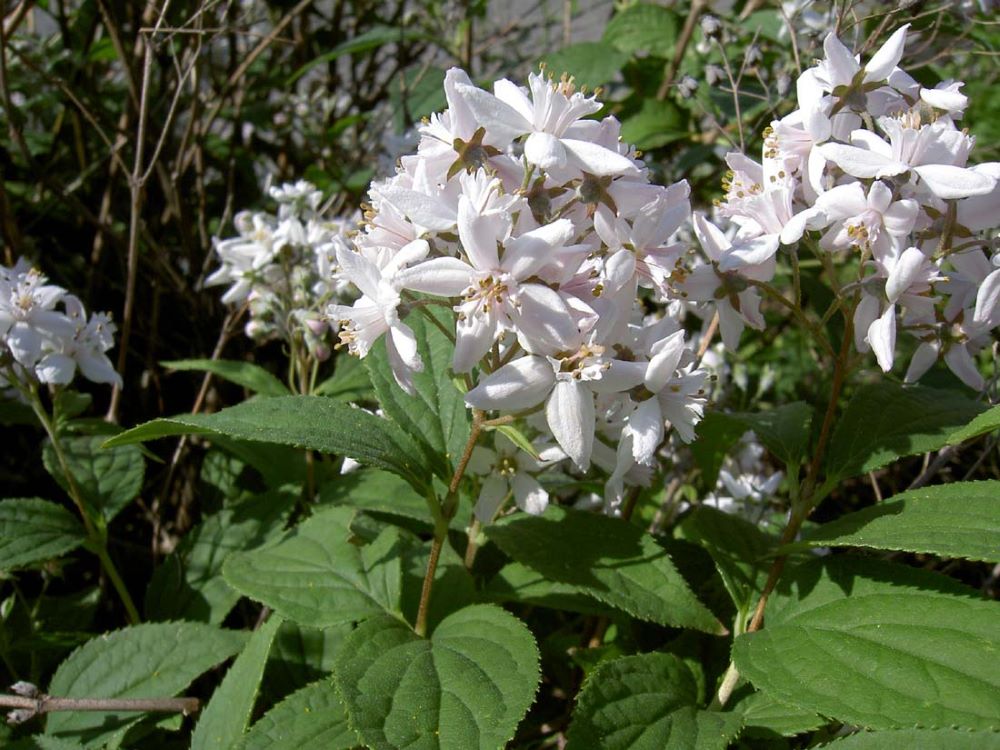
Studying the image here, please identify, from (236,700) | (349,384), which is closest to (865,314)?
(236,700)

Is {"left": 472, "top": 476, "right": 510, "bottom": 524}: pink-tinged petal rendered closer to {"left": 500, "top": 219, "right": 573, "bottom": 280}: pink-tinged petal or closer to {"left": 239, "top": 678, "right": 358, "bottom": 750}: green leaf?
{"left": 239, "top": 678, "right": 358, "bottom": 750}: green leaf

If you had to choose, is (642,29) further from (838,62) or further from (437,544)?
(437,544)

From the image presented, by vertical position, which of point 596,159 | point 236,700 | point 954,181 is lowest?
point 236,700

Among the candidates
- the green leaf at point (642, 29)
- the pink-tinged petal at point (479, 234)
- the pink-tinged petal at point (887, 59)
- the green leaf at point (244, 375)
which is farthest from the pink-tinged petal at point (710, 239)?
the green leaf at point (642, 29)

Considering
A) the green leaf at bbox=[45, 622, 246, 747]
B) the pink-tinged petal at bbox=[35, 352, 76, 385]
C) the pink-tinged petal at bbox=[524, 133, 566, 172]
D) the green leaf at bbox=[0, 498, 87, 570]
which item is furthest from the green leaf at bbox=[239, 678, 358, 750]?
the pink-tinged petal at bbox=[35, 352, 76, 385]

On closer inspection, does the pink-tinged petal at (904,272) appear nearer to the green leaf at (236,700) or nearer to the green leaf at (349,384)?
the green leaf at (236,700)
